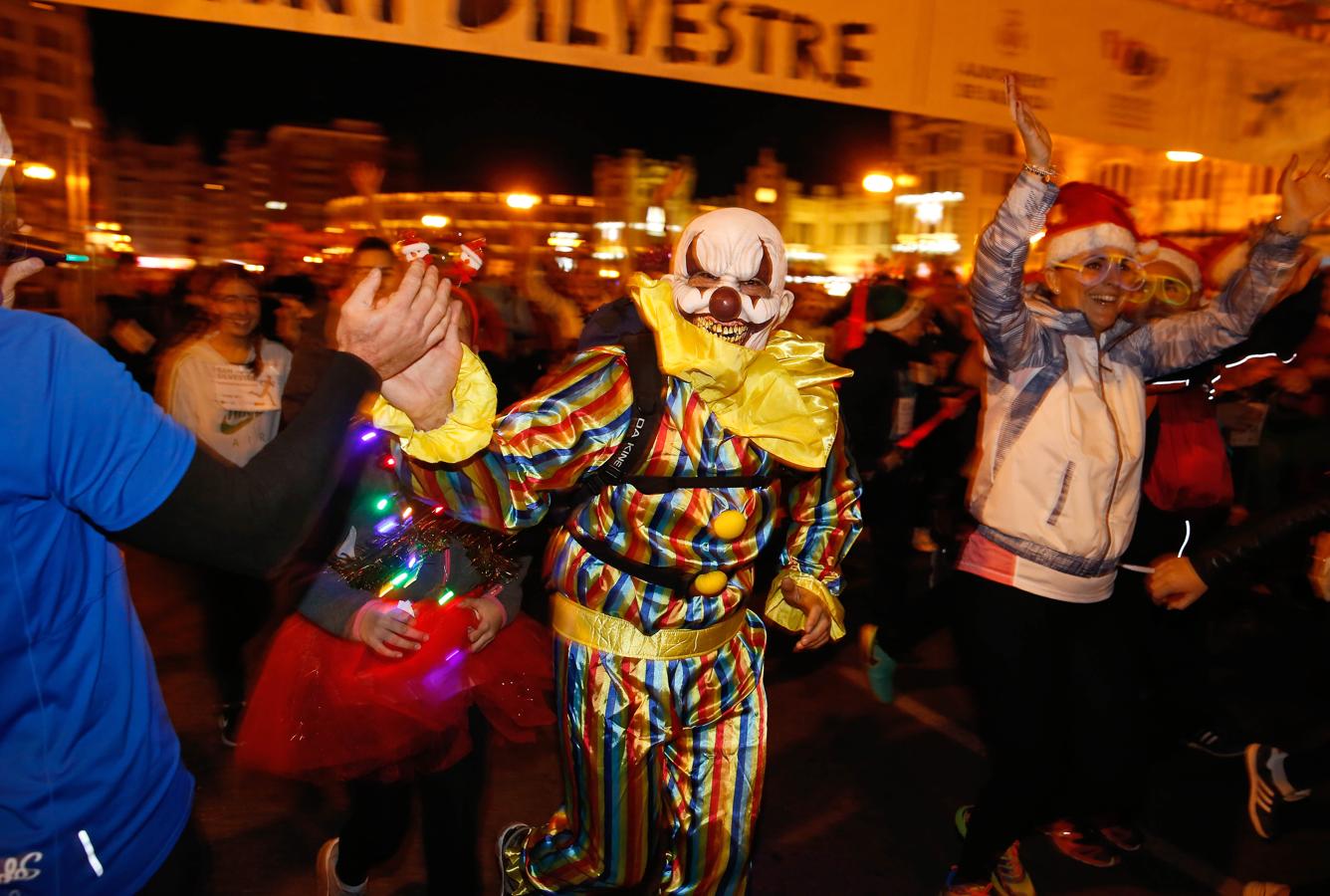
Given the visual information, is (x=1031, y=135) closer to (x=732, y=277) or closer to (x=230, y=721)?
(x=732, y=277)

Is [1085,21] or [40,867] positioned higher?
[1085,21]

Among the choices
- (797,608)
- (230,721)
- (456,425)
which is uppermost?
(456,425)

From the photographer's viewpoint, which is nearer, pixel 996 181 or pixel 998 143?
pixel 996 181

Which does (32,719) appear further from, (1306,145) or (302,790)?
(1306,145)

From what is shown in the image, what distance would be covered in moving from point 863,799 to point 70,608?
3.24 metres

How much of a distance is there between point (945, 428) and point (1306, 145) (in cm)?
245

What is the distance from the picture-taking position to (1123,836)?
3598 mm

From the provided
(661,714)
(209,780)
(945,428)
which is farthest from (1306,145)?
(209,780)

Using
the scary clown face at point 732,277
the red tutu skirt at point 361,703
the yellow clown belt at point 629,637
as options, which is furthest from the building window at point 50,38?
the yellow clown belt at point 629,637

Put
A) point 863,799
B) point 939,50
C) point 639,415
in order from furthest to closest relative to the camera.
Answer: point 939,50
point 863,799
point 639,415

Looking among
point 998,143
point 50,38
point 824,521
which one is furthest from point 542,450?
point 998,143

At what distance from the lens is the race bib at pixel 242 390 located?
13.4 ft

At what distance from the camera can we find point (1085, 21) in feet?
14.9

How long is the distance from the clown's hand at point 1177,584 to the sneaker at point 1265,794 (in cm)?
101
